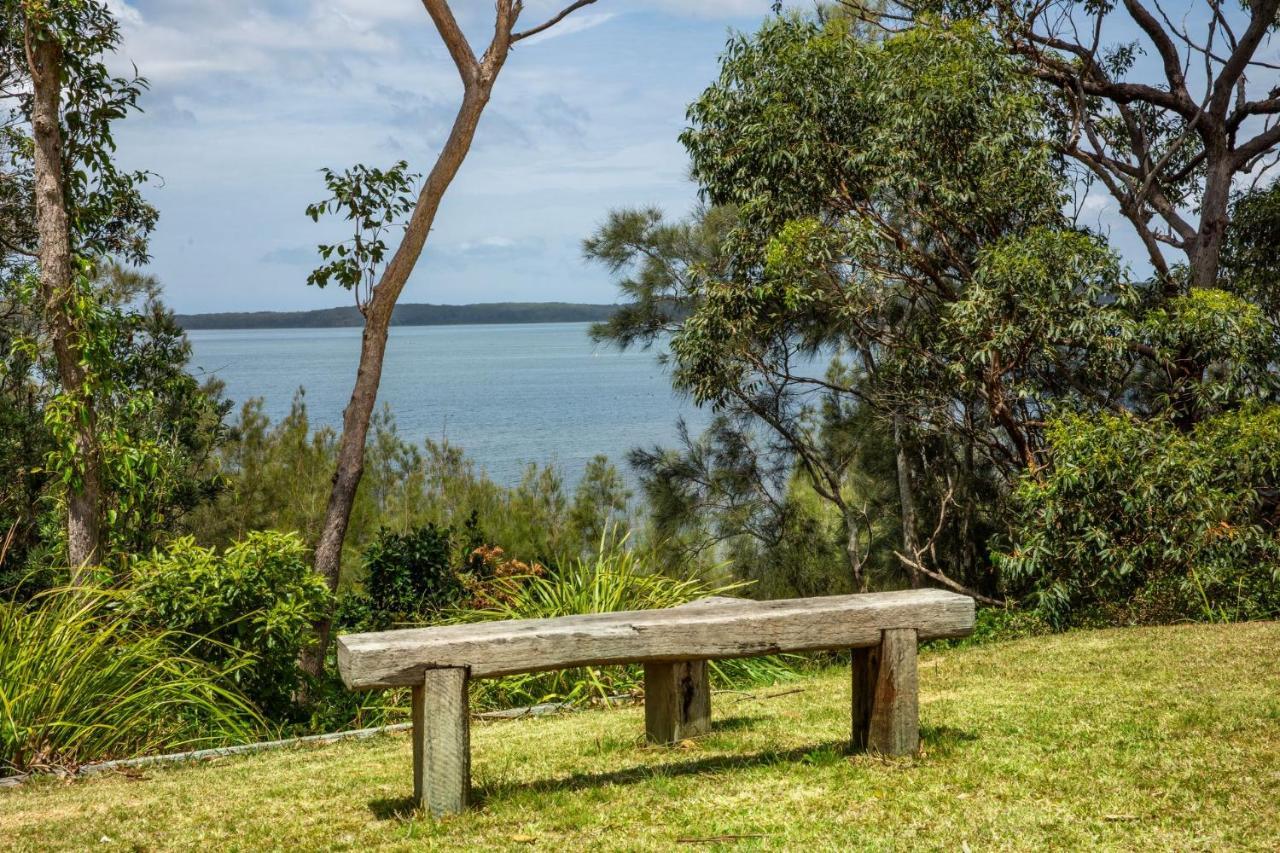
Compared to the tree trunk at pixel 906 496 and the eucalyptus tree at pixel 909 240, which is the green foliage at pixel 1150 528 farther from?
the tree trunk at pixel 906 496

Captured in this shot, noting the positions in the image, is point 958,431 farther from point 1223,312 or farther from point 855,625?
point 855,625

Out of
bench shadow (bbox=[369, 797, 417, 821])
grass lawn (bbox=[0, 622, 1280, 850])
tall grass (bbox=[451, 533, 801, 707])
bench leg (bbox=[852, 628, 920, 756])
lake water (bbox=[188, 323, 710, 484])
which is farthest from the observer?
lake water (bbox=[188, 323, 710, 484])

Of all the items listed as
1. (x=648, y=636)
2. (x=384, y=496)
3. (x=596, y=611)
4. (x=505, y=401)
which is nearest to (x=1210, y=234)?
(x=596, y=611)

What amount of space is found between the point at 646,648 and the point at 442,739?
2.53 feet

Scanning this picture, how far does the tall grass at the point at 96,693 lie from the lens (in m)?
5.94

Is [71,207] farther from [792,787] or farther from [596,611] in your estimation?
[792,787]

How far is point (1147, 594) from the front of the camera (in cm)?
892

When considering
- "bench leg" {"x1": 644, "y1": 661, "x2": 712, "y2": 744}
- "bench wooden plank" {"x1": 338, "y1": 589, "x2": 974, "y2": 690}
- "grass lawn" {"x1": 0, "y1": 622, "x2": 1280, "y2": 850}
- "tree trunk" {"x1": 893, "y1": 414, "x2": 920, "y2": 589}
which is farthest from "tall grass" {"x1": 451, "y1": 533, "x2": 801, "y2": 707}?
"tree trunk" {"x1": 893, "y1": 414, "x2": 920, "y2": 589}

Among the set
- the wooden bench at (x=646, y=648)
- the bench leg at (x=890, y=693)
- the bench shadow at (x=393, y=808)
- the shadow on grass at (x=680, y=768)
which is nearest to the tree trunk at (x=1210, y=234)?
the shadow on grass at (x=680, y=768)

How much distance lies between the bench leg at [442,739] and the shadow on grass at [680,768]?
146 millimetres

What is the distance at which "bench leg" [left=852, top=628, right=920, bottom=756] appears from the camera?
15.2 feet

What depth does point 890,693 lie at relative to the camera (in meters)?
4.68

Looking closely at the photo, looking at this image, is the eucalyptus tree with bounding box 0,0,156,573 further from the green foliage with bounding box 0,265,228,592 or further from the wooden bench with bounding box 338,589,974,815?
the wooden bench with bounding box 338,589,974,815

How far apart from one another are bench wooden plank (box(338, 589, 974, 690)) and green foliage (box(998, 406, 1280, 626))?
15.5ft
